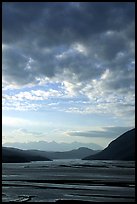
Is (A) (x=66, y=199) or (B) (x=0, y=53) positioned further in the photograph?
(A) (x=66, y=199)

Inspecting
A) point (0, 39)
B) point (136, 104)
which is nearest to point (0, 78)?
point (0, 39)

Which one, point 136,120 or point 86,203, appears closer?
point 136,120

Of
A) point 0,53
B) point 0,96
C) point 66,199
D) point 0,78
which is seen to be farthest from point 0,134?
point 66,199

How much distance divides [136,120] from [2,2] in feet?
10.4

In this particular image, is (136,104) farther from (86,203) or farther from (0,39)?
(86,203)

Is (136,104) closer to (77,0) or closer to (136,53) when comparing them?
(136,53)

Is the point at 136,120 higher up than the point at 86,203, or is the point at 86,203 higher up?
the point at 136,120

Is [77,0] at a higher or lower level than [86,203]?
higher

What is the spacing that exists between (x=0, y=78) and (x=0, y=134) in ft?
3.22

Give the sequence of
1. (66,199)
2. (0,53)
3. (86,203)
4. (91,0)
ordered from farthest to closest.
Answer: (66,199)
(86,203)
(0,53)
(91,0)

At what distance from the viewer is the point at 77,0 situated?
4996 mm

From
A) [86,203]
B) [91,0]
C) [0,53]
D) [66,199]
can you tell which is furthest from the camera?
[66,199]

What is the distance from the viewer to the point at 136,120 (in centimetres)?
504

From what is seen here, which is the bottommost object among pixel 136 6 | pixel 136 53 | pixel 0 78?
pixel 0 78
